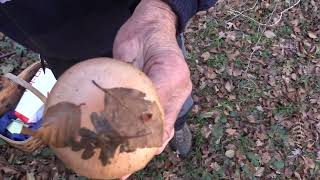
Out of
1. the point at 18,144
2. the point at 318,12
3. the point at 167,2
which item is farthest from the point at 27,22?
the point at 318,12

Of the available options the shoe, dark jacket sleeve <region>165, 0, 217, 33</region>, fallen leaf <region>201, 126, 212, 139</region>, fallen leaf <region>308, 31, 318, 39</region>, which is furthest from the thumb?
fallen leaf <region>308, 31, 318, 39</region>

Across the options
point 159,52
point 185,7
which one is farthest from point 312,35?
point 159,52

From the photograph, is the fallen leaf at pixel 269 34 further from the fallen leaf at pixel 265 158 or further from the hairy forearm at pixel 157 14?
the hairy forearm at pixel 157 14

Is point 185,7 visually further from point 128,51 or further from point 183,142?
point 183,142

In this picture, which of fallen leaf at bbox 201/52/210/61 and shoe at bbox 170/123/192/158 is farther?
fallen leaf at bbox 201/52/210/61

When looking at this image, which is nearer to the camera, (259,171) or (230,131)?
(259,171)

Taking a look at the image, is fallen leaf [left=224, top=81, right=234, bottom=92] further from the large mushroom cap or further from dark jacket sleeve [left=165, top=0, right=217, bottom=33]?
the large mushroom cap

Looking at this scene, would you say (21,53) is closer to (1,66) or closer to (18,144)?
(1,66)
